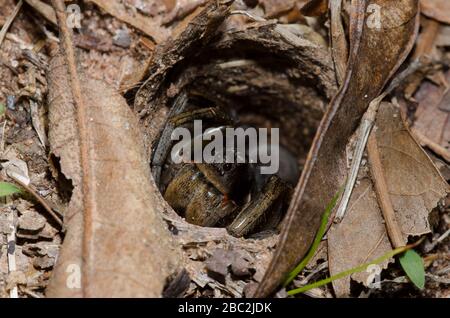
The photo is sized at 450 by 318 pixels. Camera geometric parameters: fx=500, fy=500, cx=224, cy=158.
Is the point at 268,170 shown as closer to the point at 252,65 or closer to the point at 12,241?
the point at 252,65

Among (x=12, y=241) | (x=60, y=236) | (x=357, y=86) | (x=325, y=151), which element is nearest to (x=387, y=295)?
(x=325, y=151)

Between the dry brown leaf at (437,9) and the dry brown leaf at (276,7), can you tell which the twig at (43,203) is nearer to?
the dry brown leaf at (276,7)

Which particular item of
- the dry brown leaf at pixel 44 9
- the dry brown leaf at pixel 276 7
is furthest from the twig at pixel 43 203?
the dry brown leaf at pixel 276 7

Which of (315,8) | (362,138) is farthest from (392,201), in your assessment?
(315,8)

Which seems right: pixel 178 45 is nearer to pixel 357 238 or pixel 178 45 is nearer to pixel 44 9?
pixel 44 9

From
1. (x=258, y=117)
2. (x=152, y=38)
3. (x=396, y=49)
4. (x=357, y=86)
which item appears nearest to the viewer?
(x=357, y=86)

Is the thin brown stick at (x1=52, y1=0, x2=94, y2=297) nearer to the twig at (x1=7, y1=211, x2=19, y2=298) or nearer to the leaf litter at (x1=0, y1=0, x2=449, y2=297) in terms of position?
the leaf litter at (x1=0, y1=0, x2=449, y2=297)

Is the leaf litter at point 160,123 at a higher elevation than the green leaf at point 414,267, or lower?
higher
